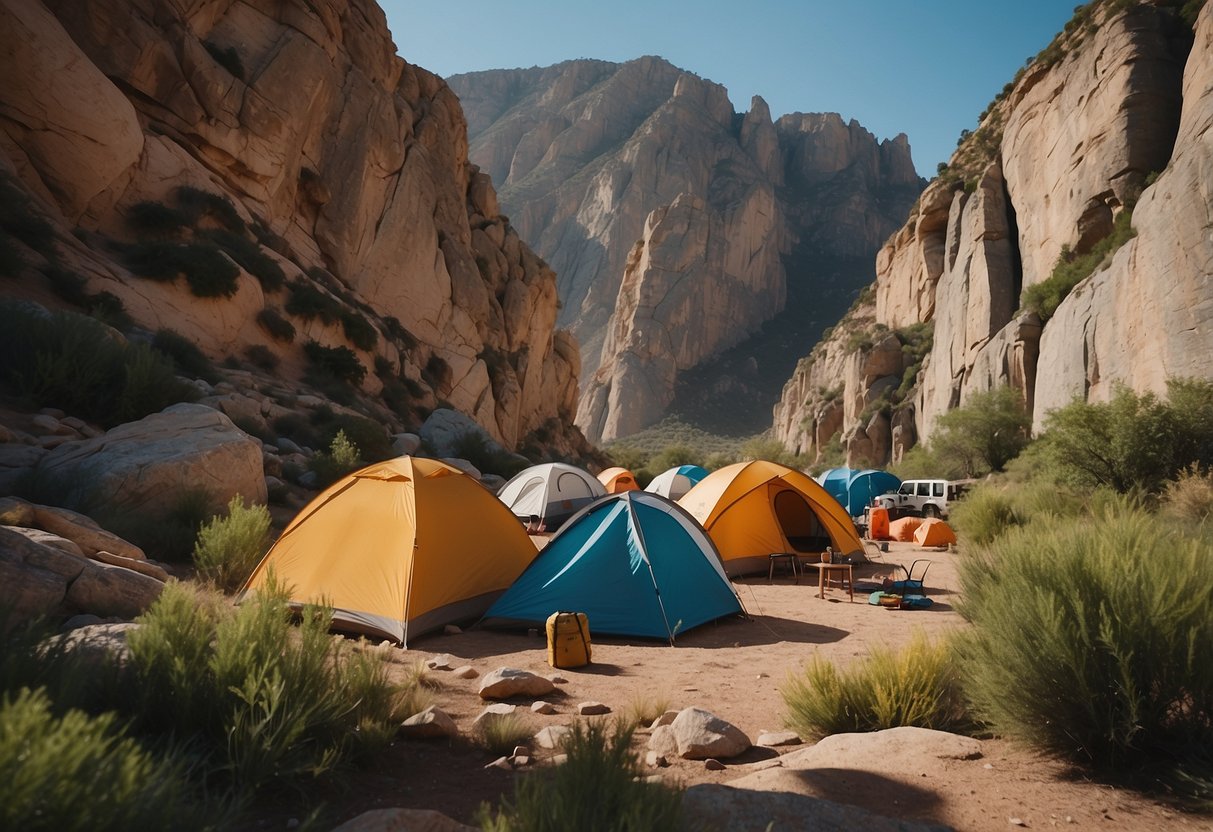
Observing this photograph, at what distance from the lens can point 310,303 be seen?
2409cm

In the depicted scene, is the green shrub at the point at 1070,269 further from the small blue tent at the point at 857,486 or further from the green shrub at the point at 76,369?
the green shrub at the point at 76,369

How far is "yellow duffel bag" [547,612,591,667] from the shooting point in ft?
21.9

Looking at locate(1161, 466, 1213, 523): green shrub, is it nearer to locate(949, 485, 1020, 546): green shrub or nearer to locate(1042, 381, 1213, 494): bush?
locate(1042, 381, 1213, 494): bush

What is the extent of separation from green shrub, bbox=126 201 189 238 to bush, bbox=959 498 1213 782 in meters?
23.7

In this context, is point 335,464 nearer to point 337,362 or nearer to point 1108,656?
point 337,362

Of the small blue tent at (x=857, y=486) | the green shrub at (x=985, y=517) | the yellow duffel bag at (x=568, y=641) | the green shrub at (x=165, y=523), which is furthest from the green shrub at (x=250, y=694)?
the small blue tent at (x=857, y=486)

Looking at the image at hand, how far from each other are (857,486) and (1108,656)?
2463cm

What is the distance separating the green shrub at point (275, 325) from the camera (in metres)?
22.0

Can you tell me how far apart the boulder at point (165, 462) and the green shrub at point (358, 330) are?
15028 mm

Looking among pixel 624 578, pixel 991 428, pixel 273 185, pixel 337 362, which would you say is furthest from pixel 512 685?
pixel 991 428

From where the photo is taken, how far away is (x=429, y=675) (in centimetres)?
599

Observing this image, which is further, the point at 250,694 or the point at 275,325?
the point at 275,325

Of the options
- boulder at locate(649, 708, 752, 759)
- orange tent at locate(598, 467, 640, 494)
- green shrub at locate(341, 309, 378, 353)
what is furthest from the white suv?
boulder at locate(649, 708, 752, 759)

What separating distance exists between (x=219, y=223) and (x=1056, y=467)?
26.5 metres
